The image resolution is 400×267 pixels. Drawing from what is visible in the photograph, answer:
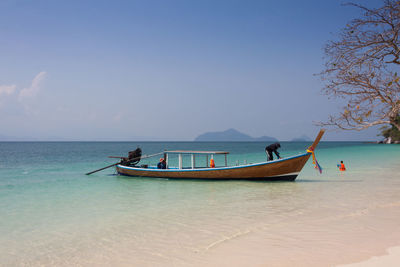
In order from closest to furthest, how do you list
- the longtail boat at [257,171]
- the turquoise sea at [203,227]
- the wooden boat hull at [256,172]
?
the turquoise sea at [203,227] < the longtail boat at [257,171] < the wooden boat hull at [256,172]

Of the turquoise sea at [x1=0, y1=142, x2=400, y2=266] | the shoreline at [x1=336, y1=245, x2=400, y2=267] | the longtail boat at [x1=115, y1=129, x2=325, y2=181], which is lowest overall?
the turquoise sea at [x1=0, y1=142, x2=400, y2=266]

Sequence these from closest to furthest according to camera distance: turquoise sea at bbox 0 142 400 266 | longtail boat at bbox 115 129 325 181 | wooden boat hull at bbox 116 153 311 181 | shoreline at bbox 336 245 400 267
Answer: shoreline at bbox 336 245 400 267, turquoise sea at bbox 0 142 400 266, longtail boat at bbox 115 129 325 181, wooden boat hull at bbox 116 153 311 181

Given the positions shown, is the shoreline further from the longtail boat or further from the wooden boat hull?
the wooden boat hull

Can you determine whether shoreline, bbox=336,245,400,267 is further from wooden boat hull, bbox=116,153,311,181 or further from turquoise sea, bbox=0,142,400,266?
wooden boat hull, bbox=116,153,311,181

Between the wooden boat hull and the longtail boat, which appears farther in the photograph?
the wooden boat hull

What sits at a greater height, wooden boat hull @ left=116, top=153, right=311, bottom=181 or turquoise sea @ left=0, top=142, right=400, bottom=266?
wooden boat hull @ left=116, top=153, right=311, bottom=181

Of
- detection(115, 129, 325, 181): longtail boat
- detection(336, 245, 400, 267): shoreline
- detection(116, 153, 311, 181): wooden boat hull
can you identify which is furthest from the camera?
detection(116, 153, 311, 181): wooden boat hull

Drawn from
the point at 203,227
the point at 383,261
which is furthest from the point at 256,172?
the point at 383,261

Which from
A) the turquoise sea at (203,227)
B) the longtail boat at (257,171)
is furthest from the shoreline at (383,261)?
the longtail boat at (257,171)

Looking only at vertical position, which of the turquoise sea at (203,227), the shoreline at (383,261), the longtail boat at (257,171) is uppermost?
the longtail boat at (257,171)

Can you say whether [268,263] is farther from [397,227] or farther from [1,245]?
[1,245]

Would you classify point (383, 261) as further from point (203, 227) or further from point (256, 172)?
point (256, 172)

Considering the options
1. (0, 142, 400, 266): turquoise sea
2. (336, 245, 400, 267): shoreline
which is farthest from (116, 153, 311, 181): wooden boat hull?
(336, 245, 400, 267): shoreline

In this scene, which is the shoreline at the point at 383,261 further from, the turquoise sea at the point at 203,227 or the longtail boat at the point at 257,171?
the longtail boat at the point at 257,171
